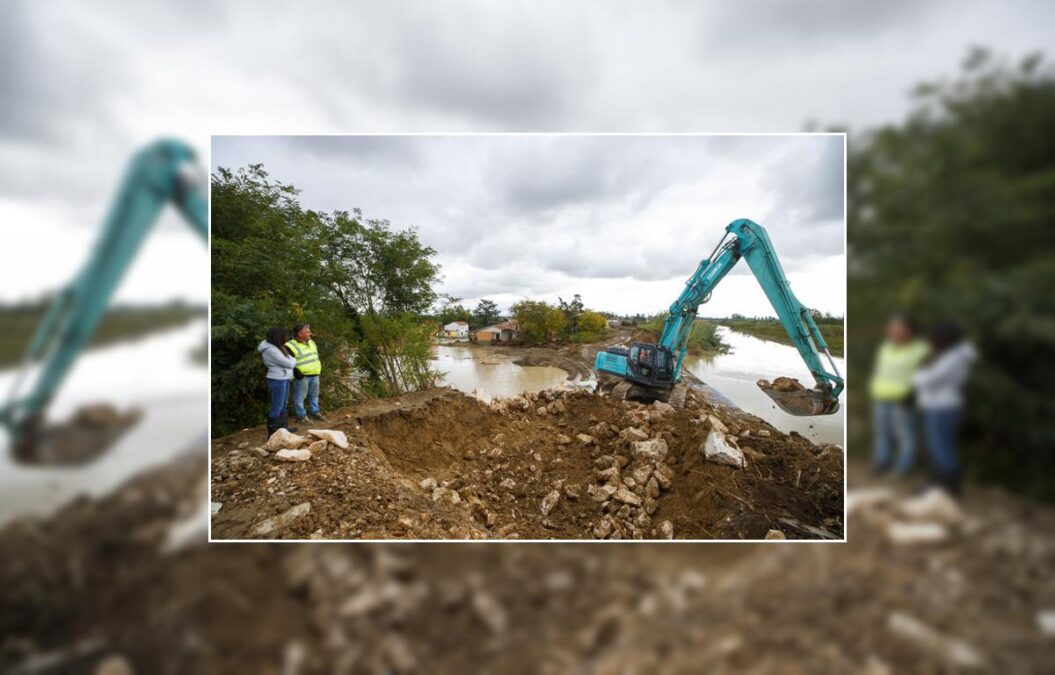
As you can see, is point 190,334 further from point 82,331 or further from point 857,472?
point 857,472

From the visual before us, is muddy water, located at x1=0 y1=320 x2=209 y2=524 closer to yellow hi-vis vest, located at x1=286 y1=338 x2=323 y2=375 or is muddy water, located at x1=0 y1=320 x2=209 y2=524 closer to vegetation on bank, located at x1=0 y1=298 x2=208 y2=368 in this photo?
vegetation on bank, located at x1=0 y1=298 x2=208 y2=368

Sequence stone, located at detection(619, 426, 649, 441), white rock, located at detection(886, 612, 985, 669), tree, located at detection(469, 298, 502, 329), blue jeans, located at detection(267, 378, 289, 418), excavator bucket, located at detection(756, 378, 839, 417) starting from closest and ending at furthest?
1. white rock, located at detection(886, 612, 985, 669)
2. excavator bucket, located at detection(756, 378, 839, 417)
3. blue jeans, located at detection(267, 378, 289, 418)
4. tree, located at detection(469, 298, 502, 329)
5. stone, located at detection(619, 426, 649, 441)

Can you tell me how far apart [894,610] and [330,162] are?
3.52 m

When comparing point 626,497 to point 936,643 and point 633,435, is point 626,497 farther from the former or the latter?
point 936,643

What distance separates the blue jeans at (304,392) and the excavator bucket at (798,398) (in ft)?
9.34

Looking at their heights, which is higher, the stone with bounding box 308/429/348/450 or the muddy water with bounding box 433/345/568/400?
the muddy water with bounding box 433/345/568/400

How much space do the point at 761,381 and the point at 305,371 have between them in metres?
2.87

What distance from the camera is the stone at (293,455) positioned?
223 centimetres

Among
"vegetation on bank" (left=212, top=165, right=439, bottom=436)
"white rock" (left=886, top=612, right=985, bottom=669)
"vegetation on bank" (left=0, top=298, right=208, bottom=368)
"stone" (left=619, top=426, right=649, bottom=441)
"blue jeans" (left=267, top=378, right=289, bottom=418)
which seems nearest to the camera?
"white rock" (left=886, top=612, right=985, bottom=669)

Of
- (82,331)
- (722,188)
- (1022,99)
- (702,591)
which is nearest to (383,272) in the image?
(82,331)

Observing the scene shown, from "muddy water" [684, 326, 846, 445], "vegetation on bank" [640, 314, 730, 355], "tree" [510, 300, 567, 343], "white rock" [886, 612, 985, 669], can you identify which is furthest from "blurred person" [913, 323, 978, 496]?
"tree" [510, 300, 567, 343]

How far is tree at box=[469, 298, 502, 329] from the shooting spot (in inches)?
94.3

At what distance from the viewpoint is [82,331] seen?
196 centimetres

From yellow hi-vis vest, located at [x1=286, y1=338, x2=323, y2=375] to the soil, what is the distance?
1.00 metres
